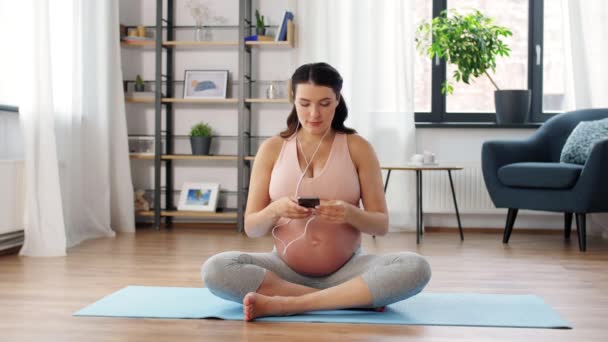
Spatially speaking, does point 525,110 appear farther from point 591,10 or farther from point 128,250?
point 128,250

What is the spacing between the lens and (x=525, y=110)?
190 inches

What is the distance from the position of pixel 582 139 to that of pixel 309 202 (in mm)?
2771

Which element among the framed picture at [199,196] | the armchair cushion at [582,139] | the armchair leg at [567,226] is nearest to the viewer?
the armchair cushion at [582,139]

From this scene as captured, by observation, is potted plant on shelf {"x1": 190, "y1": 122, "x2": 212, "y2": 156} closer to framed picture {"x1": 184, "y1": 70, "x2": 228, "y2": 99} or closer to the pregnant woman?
framed picture {"x1": 184, "y1": 70, "x2": 228, "y2": 99}

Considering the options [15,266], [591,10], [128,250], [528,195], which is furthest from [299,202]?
[591,10]

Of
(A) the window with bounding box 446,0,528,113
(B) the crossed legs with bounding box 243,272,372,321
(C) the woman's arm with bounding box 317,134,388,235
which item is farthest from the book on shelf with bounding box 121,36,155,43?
(B) the crossed legs with bounding box 243,272,372,321

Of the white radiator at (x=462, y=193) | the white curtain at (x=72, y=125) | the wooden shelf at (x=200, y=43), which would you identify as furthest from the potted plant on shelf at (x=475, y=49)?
the white curtain at (x=72, y=125)

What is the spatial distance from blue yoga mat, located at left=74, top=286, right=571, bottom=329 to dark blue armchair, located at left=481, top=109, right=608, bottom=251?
1.55m

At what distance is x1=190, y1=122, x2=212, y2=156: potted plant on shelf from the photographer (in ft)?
16.1

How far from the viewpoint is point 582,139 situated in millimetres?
Result: 4223

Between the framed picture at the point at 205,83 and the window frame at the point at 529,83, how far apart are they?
4.52ft

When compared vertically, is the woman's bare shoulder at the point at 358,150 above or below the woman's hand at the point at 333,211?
above

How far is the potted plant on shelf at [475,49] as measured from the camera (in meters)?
4.73

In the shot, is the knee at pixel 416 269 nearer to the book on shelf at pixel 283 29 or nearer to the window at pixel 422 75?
the book on shelf at pixel 283 29
